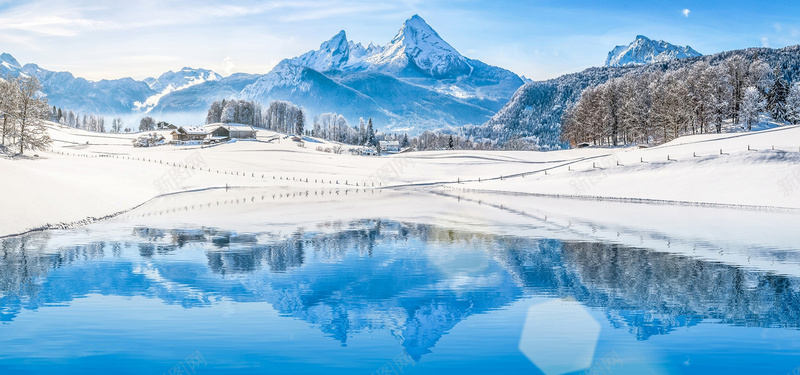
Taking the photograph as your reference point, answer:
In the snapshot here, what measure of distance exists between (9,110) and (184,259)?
70.8 metres

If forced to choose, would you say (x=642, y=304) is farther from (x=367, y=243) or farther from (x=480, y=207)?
(x=480, y=207)

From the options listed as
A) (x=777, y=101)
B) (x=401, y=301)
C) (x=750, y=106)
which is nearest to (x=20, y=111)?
(x=401, y=301)

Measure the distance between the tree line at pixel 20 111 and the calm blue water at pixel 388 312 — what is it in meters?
63.3

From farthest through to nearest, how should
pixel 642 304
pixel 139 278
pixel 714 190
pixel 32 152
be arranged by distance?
pixel 32 152, pixel 714 190, pixel 139 278, pixel 642 304

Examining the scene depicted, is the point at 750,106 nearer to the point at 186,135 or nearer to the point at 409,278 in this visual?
the point at 409,278

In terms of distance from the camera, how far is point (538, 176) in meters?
86.1

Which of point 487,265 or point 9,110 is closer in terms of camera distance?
point 487,265

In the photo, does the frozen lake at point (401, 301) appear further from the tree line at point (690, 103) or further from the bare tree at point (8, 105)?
the tree line at point (690, 103)

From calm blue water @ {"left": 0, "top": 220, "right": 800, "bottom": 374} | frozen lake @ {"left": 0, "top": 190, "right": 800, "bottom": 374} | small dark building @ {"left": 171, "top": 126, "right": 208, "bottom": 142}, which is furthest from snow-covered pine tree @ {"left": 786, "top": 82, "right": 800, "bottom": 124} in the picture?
small dark building @ {"left": 171, "top": 126, "right": 208, "bottom": 142}

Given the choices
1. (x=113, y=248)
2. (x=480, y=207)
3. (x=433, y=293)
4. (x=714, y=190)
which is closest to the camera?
(x=433, y=293)

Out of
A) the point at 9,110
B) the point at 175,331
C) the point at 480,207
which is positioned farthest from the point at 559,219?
the point at 9,110

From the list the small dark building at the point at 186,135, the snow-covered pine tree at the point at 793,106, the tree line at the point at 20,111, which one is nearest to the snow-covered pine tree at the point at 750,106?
the snow-covered pine tree at the point at 793,106

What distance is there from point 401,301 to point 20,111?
274ft

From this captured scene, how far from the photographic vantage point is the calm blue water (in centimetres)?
1404
